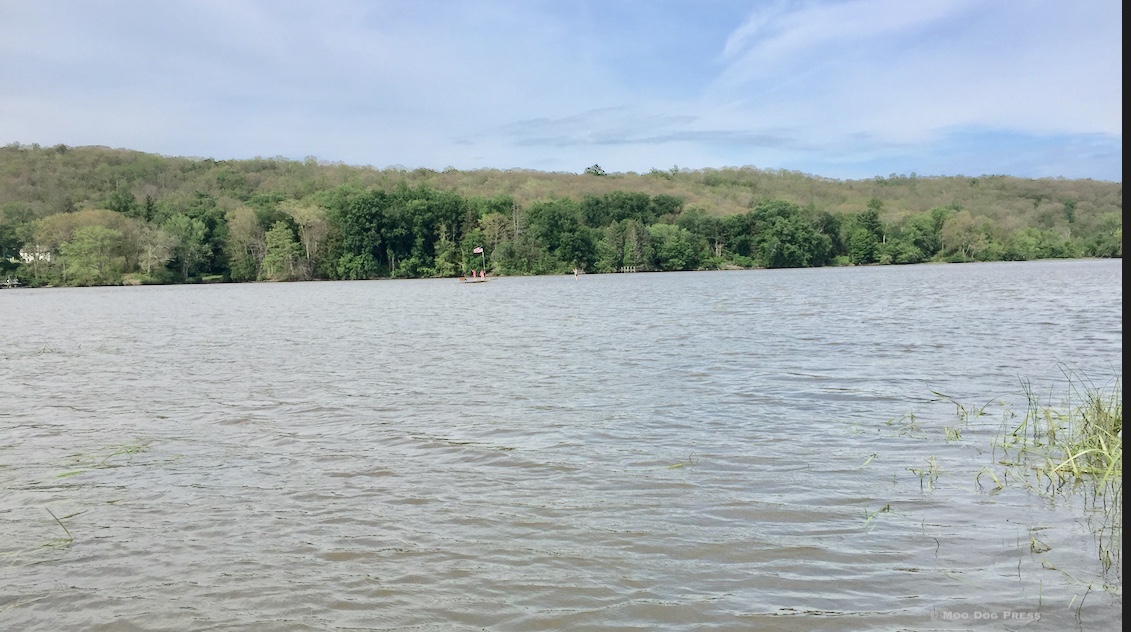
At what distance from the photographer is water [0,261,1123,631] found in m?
5.12

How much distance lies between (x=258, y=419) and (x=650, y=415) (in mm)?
5399

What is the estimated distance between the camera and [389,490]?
7.85m

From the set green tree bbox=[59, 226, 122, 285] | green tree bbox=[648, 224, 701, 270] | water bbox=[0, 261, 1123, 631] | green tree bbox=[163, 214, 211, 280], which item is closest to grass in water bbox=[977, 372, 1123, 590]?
water bbox=[0, 261, 1123, 631]

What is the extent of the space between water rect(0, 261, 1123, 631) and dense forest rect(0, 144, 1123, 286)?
98610 millimetres

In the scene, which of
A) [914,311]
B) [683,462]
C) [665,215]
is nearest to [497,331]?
[914,311]

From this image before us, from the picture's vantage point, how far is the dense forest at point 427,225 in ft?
346

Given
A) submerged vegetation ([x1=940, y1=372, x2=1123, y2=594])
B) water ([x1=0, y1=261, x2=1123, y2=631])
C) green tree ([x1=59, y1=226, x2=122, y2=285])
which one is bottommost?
water ([x1=0, y1=261, x2=1123, y2=631])

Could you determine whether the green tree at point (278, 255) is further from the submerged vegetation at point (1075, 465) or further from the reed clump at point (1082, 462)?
the reed clump at point (1082, 462)

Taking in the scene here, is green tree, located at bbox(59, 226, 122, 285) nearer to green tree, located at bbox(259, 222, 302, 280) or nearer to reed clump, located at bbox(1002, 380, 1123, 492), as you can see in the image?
green tree, located at bbox(259, 222, 302, 280)

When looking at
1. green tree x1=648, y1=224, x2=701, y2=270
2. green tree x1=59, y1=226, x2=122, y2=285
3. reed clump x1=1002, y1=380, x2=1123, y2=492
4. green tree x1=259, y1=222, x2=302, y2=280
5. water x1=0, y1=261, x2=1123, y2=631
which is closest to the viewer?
water x1=0, y1=261, x2=1123, y2=631

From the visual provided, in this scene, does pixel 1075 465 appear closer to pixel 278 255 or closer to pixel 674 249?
pixel 278 255

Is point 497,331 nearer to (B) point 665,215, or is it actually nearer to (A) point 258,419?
(A) point 258,419

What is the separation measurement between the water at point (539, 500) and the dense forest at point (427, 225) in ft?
324

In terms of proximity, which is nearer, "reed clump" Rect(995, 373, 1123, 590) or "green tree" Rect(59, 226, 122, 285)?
"reed clump" Rect(995, 373, 1123, 590)
